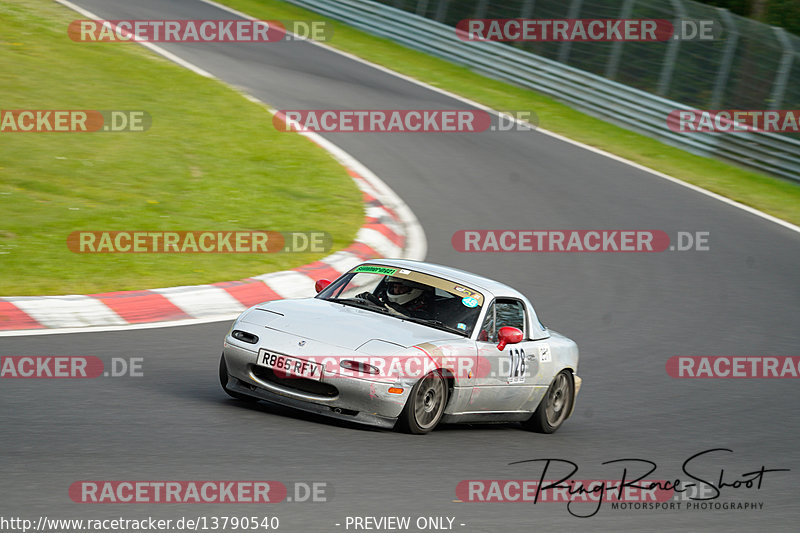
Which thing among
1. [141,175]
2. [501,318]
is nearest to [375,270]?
[501,318]

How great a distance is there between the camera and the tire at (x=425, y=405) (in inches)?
278

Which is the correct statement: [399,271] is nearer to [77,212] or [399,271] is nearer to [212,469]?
[212,469]

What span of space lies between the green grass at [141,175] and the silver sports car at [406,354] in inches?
125

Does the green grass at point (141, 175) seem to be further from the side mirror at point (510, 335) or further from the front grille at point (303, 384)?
the side mirror at point (510, 335)

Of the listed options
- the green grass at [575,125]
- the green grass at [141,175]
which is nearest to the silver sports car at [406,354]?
the green grass at [141,175]

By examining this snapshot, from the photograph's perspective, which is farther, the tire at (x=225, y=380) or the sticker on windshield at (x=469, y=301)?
the sticker on windshield at (x=469, y=301)

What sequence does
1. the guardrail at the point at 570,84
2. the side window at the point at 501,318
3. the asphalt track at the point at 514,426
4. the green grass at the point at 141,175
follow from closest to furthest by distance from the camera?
the asphalt track at the point at 514,426 → the side window at the point at 501,318 → the green grass at the point at 141,175 → the guardrail at the point at 570,84

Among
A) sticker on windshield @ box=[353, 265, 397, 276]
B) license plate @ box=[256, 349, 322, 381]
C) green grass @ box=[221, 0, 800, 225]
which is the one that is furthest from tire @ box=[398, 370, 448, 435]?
green grass @ box=[221, 0, 800, 225]

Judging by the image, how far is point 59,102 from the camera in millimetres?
16781

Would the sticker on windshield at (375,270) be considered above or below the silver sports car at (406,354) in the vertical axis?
above

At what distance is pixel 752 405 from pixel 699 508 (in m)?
3.73

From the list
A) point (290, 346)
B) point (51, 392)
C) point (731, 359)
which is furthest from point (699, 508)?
point (731, 359)

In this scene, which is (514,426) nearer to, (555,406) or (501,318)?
(555,406)

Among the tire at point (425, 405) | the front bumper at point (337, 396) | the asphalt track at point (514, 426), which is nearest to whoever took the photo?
the asphalt track at point (514, 426)
